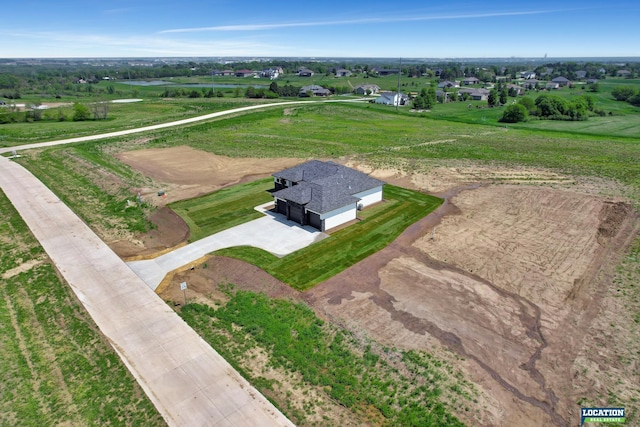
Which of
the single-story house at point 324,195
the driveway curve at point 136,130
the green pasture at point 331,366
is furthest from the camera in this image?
the driveway curve at point 136,130

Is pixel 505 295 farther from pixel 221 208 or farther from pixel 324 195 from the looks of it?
pixel 221 208

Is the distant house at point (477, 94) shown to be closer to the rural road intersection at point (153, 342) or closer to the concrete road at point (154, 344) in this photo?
the rural road intersection at point (153, 342)

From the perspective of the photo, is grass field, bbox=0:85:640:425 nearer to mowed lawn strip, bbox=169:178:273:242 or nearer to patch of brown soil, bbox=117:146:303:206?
mowed lawn strip, bbox=169:178:273:242

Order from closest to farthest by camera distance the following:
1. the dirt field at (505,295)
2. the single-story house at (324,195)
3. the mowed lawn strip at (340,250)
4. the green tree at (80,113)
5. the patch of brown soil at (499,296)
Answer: the dirt field at (505,295), the patch of brown soil at (499,296), the mowed lawn strip at (340,250), the single-story house at (324,195), the green tree at (80,113)

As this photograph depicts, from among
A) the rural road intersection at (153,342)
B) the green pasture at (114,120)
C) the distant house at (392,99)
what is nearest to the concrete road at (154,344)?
the rural road intersection at (153,342)

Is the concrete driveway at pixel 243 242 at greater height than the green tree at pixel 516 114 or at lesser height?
lesser

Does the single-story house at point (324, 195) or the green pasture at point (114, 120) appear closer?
the single-story house at point (324, 195)

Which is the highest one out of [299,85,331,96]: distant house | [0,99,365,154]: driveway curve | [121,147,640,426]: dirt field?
[299,85,331,96]: distant house

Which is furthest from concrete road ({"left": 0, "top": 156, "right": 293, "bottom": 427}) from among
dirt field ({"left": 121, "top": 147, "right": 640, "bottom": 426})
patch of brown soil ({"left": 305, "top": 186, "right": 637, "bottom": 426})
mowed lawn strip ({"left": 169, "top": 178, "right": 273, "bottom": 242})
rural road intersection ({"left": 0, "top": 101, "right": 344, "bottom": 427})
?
mowed lawn strip ({"left": 169, "top": 178, "right": 273, "bottom": 242})
